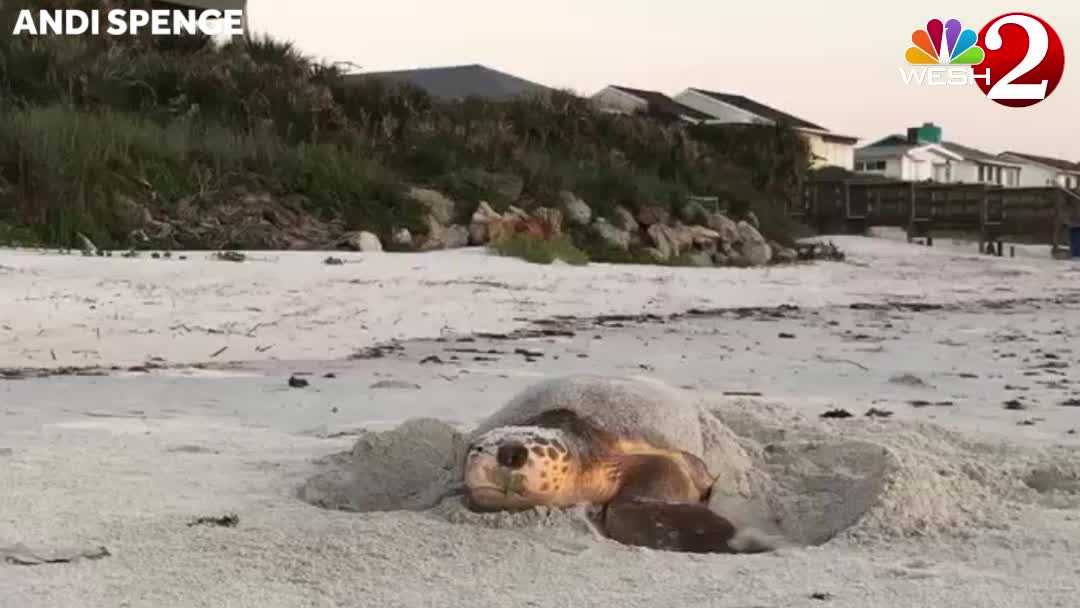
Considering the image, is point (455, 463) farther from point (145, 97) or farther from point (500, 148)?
point (500, 148)

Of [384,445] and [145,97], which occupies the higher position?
[145,97]

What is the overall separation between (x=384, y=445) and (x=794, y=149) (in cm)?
2092

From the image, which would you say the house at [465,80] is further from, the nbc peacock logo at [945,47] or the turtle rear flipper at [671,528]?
the turtle rear flipper at [671,528]

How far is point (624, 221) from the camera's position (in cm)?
1580

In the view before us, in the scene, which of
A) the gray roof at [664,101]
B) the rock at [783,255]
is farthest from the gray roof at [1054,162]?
the rock at [783,255]

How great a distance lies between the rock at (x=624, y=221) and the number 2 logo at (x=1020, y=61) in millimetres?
10484


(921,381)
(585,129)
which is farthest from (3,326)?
(585,129)

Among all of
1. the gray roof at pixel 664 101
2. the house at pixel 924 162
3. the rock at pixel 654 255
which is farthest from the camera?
the house at pixel 924 162

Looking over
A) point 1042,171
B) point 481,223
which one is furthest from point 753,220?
point 1042,171

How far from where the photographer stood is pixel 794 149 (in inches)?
900

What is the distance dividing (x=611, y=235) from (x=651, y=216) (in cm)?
164

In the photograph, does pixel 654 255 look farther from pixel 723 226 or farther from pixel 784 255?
pixel 784 255

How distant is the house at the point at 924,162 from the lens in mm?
51656

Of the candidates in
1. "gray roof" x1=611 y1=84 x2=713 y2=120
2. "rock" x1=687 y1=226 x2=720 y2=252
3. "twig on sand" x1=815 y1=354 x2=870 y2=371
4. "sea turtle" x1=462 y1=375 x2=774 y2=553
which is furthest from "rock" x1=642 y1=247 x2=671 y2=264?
"gray roof" x1=611 y1=84 x2=713 y2=120
